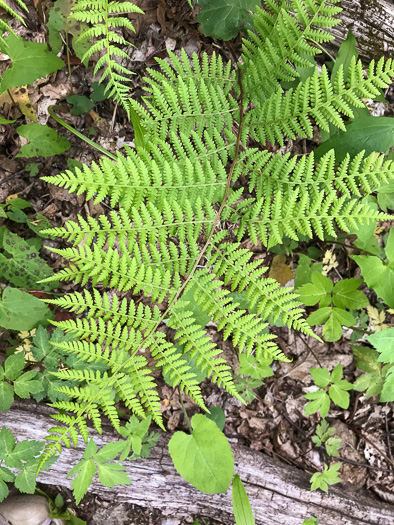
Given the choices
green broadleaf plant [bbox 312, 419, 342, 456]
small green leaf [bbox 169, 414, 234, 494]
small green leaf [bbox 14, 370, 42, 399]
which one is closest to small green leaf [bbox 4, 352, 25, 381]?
small green leaf [bbox 14, 370, 42, 399]

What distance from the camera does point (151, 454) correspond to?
2574mm

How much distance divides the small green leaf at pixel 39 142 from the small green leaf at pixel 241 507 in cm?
236

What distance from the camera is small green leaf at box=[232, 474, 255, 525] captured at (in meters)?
2.28

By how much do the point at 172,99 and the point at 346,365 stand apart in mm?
2478

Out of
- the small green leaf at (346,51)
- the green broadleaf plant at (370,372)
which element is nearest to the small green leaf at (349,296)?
the green broadleaf plant at (370,372)

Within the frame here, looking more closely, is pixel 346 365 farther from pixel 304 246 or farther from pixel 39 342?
pixel 39 342

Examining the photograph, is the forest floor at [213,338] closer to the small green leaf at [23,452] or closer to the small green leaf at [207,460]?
the small green leaf at [207,460]

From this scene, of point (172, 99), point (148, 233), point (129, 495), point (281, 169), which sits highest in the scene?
point (172, 99)

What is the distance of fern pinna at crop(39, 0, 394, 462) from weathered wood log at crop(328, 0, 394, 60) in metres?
0.84

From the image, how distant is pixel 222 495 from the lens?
8.59ft

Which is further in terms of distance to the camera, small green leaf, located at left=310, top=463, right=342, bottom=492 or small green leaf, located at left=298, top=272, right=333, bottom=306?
small green leaf, located at left=310, top=463, right=342, bottom=492

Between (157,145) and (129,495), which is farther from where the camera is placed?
(129,495)

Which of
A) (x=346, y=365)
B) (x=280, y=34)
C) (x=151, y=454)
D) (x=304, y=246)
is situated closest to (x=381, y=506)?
(x=346, y=365)

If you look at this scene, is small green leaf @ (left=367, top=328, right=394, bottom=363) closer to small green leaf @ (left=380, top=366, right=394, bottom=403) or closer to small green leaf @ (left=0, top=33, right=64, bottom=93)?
small green leaf @ (left=380, top=366, right=394, bottom=403)
